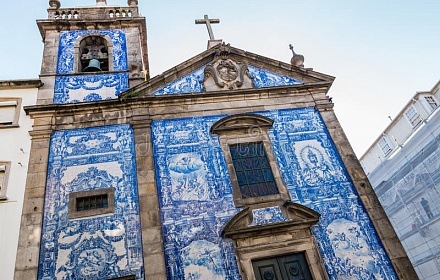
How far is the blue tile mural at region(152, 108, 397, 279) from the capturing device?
7574mm

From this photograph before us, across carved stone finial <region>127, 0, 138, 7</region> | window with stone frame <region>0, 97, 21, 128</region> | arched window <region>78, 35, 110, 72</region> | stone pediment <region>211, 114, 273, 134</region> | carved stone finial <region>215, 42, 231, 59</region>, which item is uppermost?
carved stone finial <region>127, 0, 138, 7</region>

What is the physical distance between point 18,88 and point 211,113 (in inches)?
217

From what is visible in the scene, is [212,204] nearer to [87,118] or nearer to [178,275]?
[178,275]

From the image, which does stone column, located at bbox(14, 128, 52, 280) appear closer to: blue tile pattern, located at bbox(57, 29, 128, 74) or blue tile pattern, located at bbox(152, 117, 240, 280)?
blue tile pattern, located at bbox(152, 117, 240, 280)

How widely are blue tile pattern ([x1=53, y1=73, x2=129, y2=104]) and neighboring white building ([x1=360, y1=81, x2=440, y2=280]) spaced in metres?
16.1

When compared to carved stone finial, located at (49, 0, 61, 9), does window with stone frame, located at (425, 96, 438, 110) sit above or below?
below

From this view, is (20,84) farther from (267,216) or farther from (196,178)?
(267,216)

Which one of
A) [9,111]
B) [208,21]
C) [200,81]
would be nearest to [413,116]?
[208,21]

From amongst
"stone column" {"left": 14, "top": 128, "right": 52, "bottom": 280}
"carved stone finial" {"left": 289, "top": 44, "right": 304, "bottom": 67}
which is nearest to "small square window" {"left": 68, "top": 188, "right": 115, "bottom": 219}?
"stone column" {"left": 14, "top": 128, "right": 52, "bottom": 280}

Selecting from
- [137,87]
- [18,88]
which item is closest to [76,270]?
[137,87]

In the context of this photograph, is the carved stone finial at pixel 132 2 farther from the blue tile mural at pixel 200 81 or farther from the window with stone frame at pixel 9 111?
the window with stone frame at pixel 9 111

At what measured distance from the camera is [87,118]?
9414 millimetres

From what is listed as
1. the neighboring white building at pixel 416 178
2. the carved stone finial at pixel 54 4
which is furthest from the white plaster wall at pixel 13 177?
the neighboring white building at pixel 416 178

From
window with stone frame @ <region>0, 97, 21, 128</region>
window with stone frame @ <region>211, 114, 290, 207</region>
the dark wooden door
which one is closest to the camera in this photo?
the dark wooden door
